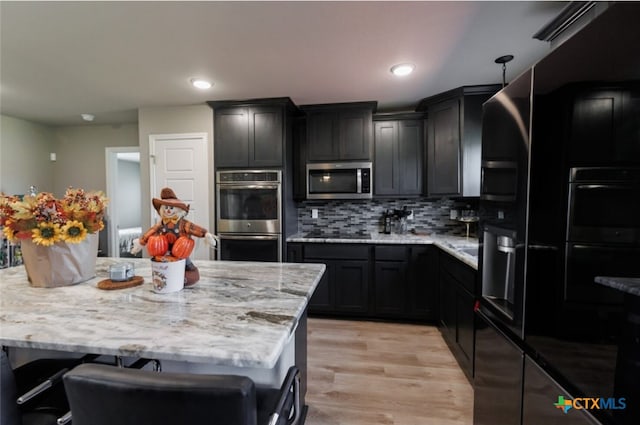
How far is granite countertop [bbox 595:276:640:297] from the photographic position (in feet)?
1.95

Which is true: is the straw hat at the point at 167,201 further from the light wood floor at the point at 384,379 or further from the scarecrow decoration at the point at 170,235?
the light wood floor at the point at 384,379

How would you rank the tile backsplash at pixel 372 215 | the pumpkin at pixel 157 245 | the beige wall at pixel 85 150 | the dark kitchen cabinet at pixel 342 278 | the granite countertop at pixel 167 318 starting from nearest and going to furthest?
the granite countertop at pixel 167 318 < the pumpkin at pixel 157 245 < the dark kitchen cabinet at pixel 342 278 < the tile backsplash at pixel 372 215 < the beige wall at pixel 85 150

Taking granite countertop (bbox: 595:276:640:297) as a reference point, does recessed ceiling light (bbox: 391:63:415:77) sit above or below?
above

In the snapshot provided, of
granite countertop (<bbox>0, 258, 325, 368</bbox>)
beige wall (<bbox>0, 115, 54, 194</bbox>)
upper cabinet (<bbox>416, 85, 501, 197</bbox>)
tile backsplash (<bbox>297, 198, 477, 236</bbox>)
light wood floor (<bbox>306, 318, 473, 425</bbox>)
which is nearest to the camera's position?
granite countertop (<bbox>0, 258, 325, 368</bbox>)

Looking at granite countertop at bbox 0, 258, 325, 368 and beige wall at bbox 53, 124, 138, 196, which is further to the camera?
beige wall at bbox 53, 124, 138, 196

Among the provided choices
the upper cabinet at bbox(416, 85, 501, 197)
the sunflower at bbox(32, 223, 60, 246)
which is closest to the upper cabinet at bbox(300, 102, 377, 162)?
the upper cabinet at bbox(416, 85, 501, 197)

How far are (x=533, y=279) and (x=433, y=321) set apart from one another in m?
2.31

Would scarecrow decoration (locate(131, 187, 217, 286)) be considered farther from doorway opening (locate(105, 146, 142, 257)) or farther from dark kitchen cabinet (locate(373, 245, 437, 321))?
dark kitchen cabinet (locate(373, 245, 437, 321))

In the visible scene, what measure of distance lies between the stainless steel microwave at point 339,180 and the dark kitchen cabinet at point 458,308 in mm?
1095

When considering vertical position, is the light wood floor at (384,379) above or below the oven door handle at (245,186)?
below

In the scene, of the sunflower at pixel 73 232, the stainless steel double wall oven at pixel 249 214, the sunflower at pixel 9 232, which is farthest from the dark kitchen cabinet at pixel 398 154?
the sunflower at pixel 9 232

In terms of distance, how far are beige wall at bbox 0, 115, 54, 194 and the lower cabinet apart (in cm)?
384

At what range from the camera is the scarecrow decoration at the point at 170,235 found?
1111 millimetres

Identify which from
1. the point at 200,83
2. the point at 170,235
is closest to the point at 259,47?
the point at 200,83
